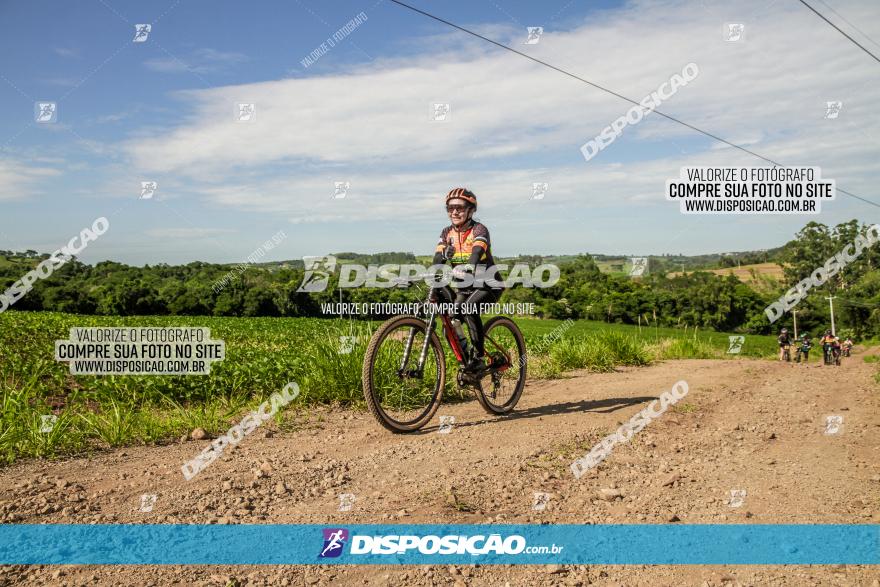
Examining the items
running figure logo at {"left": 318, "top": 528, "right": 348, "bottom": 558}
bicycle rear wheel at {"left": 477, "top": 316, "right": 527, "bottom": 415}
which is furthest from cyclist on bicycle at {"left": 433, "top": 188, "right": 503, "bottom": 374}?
running figure logo at {"left": 318, "top": 528, "right": 348, "bottom": 558}

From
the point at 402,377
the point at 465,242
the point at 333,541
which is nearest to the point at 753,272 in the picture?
the point at 465,242

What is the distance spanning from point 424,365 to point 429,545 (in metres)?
2.96

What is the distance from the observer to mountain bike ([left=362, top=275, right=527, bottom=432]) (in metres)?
5.53

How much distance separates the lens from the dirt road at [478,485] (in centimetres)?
282

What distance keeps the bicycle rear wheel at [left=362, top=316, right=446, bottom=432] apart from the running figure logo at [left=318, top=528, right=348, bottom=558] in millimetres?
2070

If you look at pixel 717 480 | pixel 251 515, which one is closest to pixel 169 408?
pixel 251 515

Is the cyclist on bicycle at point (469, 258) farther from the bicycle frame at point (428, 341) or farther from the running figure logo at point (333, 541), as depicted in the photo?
the running figure logo at point (333, 541)

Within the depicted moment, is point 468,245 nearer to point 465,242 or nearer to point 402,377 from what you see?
point 465,242

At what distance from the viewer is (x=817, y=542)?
3.11 meters

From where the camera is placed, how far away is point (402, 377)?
5613 millimetres

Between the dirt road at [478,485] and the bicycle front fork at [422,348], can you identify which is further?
the bicycle front fork at [422,348]

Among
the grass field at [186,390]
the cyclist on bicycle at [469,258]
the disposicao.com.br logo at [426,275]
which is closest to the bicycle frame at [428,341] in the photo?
the cyclist on bicycle at [469,258]

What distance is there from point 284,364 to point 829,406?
23.9 feet

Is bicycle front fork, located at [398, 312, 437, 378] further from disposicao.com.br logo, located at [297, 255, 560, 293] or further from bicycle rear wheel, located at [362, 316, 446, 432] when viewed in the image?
disposicao.com.br logo, located at [297, 255, 560, 293]
